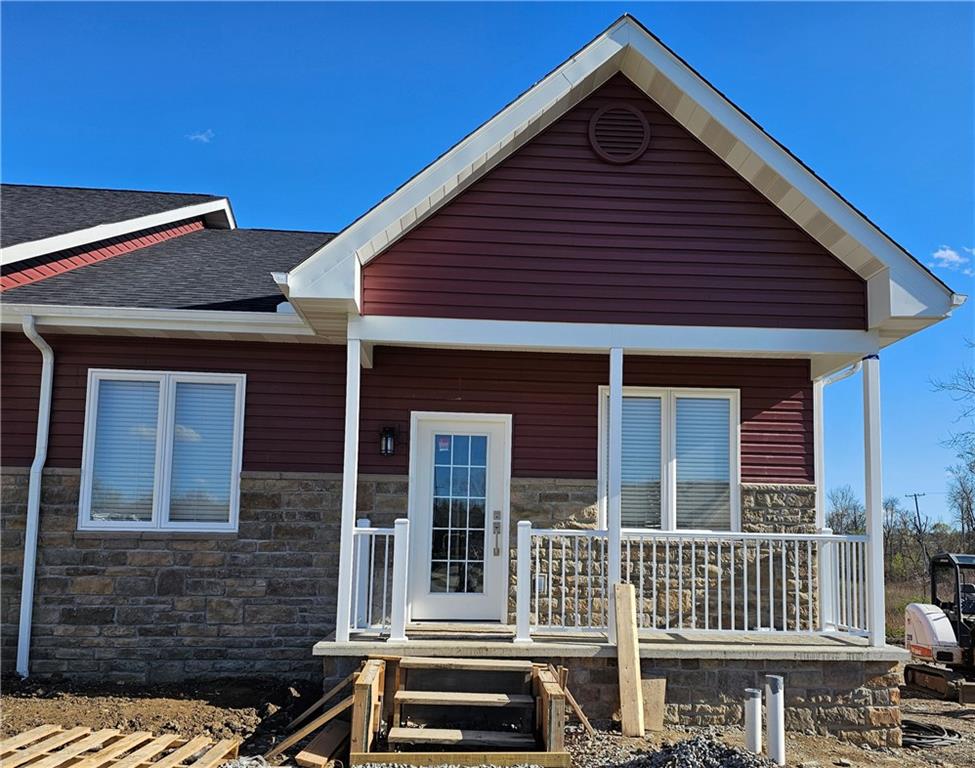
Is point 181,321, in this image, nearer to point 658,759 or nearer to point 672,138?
point 672,138

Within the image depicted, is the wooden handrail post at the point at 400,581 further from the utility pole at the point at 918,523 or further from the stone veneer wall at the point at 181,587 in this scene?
the utility pole at the point at 918,523

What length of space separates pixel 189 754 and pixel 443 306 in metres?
3.80

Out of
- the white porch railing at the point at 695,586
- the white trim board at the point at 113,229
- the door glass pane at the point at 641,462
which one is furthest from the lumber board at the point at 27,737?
the door glass pane at the point at 641,462


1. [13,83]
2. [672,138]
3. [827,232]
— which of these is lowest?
[827,232]

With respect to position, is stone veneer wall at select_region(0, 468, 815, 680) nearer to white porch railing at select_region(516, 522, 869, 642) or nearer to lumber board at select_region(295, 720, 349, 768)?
lumber board at select_region(295, 720, 349, 768)

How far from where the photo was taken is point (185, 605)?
292 inches

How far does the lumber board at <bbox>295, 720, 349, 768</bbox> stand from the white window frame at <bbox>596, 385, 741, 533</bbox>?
3.52 meters

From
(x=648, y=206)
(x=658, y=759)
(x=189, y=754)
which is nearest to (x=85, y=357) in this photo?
(x=189, y=754)

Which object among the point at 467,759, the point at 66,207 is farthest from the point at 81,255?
the point at 467,759

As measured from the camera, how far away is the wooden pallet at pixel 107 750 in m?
4.82

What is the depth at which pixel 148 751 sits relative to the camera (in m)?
5.12

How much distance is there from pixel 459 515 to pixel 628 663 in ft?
7.80

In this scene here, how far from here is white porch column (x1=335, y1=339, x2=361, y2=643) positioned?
20.7 ft

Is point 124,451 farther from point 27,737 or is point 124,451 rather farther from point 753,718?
point 753,718
